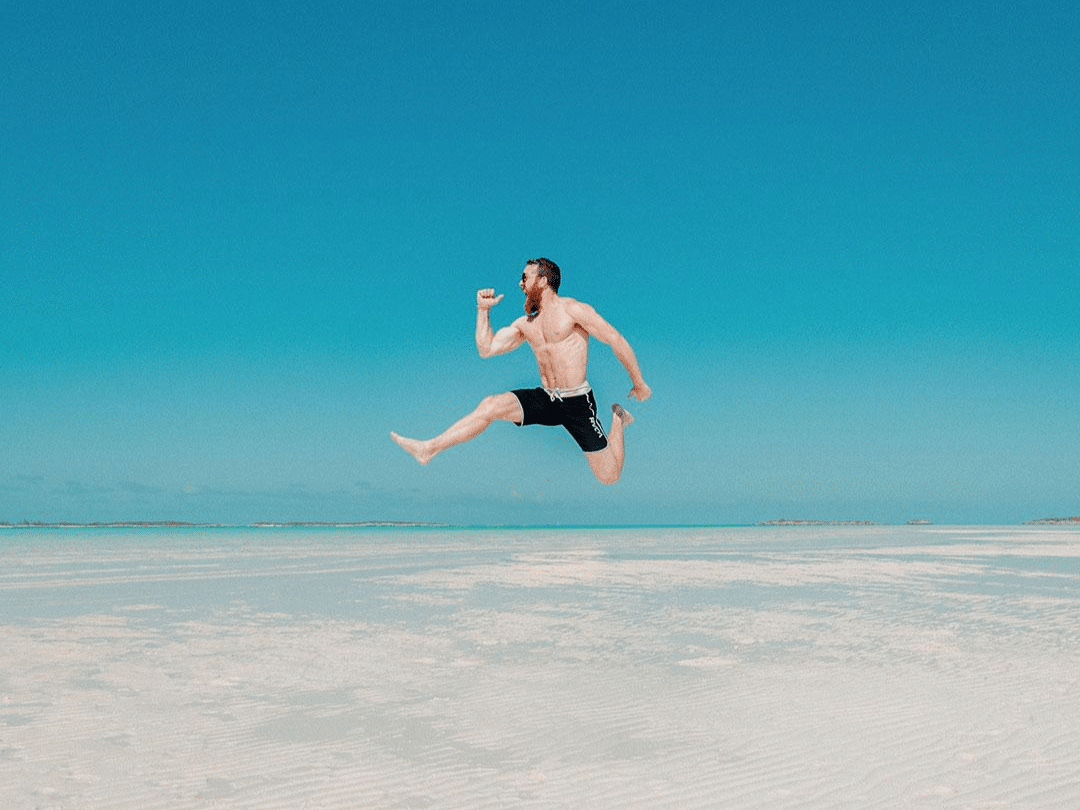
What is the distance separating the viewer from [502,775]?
458 centimetres

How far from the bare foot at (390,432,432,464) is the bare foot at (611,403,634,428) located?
1329 millimetres

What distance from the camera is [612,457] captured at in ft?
21.3

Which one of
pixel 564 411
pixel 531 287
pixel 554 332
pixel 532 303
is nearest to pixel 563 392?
pixel 564 411

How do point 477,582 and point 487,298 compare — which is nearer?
point 487,298

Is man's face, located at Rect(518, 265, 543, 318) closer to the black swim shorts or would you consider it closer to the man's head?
the man's head

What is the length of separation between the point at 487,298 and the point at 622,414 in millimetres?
1526

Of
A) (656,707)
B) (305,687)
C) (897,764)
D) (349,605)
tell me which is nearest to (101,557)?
(349,605)

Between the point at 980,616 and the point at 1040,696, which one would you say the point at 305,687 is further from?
the point at 980,616

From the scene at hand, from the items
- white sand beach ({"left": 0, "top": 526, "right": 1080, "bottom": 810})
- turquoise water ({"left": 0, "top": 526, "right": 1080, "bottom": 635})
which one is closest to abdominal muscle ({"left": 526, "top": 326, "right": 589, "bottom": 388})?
white sand beach ({"left": 0, "top": 526, "right": 1080, "bottom": 810})

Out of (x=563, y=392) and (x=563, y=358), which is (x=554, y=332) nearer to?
(x=563, y=358)

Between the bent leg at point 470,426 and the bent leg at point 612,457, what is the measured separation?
618 millimetres

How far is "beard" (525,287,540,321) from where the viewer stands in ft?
18.5

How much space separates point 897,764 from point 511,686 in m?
2.75

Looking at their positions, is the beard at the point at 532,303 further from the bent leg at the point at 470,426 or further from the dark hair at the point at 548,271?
the bent leg at the point at 470,426
